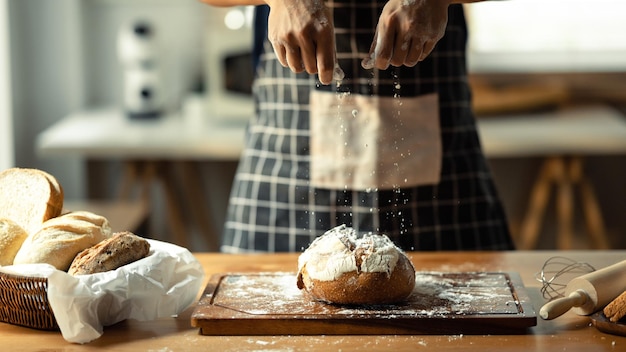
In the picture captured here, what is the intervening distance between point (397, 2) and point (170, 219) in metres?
2.32

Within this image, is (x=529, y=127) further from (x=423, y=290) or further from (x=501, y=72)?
(x=423, y=290)

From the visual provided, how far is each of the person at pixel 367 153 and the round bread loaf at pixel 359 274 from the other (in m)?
0.46

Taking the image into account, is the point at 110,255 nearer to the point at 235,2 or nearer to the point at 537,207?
the point at 235,2

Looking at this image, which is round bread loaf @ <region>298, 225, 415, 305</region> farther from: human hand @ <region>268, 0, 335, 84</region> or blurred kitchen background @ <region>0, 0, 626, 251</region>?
blurred kitchen background @ <region>0, 0, 626, 251</region>

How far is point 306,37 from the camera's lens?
4.12ft

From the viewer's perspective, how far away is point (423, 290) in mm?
1324

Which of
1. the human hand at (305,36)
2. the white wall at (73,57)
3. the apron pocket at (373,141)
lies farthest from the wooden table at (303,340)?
the white wall at (73,57)

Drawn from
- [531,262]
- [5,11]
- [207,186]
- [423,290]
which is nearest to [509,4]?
[207,186]

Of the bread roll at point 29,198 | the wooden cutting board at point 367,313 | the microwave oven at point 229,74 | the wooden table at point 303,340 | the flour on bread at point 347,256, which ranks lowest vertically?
the wooden table at point 303,340

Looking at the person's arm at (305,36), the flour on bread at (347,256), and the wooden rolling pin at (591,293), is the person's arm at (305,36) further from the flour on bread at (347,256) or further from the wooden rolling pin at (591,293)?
the wooden rolling pin at (591,293)

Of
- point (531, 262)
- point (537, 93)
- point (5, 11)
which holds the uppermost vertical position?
point (5, 11)

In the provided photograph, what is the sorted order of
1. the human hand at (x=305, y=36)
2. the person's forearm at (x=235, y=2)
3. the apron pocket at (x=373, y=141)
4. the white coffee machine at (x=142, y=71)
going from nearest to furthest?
1. the human hand at (x=305, y=36)
2. the person's forearm at (x=235, y=2)
3. the apron pocket at (x=373, y=141)
4. the white coffee machine at (x=142, y=71)

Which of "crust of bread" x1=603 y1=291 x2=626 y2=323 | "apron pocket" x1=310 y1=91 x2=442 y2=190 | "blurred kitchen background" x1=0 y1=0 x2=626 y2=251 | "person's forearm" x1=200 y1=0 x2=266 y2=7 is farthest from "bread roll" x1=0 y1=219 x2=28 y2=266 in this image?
"blurred kitchen background" x1=0 y1=0 x2=626 y2=251

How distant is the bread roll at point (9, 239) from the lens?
127 cm
